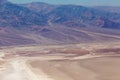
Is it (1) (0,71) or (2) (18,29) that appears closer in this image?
(1) (0,71)

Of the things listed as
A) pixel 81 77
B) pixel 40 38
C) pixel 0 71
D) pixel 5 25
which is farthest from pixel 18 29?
pixel 81 77

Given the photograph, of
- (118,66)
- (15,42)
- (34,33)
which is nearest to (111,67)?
(118,66)

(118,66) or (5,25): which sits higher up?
(118,66)

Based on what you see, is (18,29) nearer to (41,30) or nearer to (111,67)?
(41,30)

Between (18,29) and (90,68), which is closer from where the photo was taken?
(90,68)

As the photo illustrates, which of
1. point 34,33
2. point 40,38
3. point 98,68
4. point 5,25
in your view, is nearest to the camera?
point 98,68

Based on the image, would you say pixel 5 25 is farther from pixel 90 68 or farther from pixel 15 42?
pixel 90 68

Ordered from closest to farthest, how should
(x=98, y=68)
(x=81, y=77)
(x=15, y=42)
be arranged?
(x=81, y=77)
(x=98, y=68)
(x=15, y=42)

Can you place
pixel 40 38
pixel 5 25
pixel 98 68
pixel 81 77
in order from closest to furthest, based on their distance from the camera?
pixel 81 77 → pixel 98 68 → pixel 40 38 → pixel 5 25

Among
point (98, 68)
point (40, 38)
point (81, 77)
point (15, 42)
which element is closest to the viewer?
point (81, 77)
